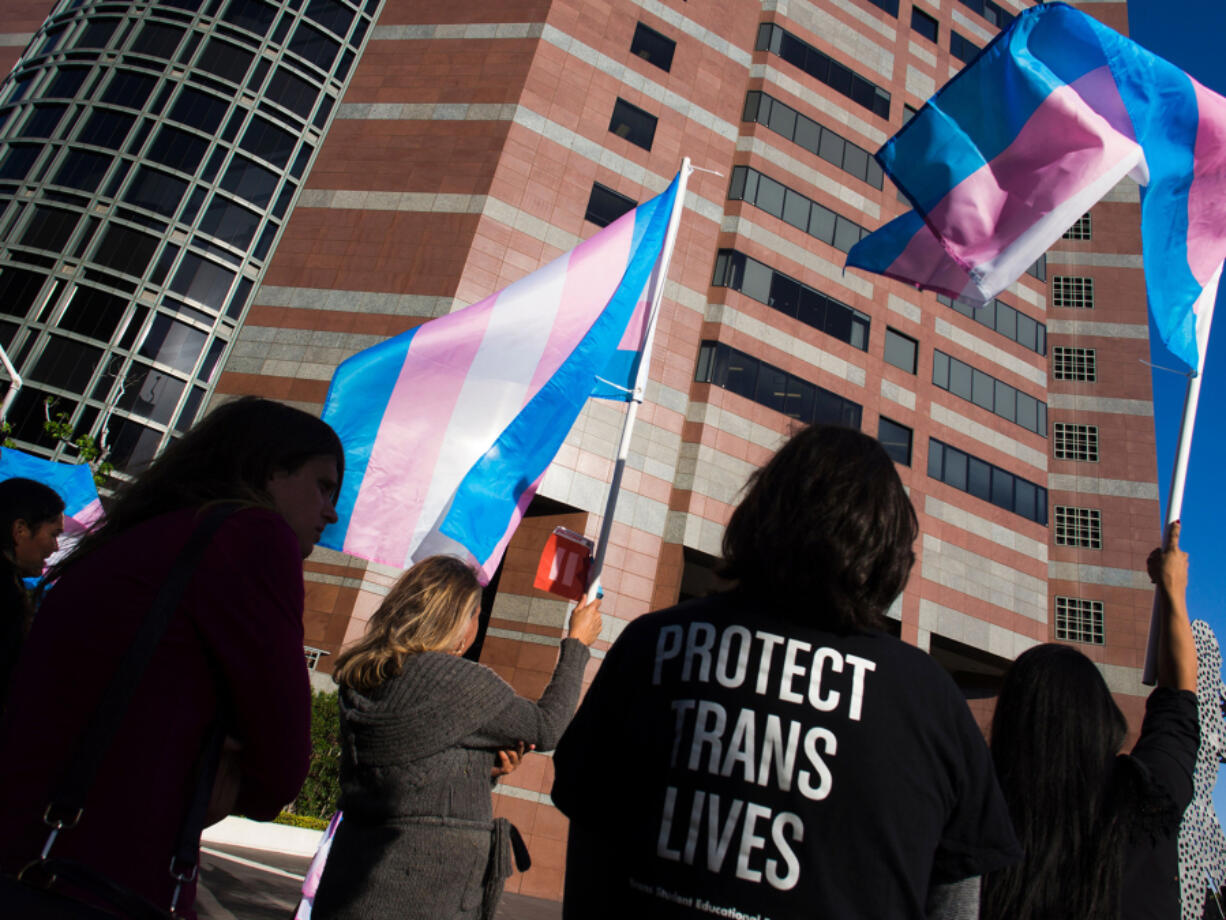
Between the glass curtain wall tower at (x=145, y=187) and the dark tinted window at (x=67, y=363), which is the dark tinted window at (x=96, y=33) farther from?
the dark tinted window at (x=67, y=363)

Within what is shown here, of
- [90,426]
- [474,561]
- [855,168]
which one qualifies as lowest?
[474,561]

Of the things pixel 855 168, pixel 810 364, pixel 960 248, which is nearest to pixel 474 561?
pixel 960 248

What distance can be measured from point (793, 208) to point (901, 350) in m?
5.44

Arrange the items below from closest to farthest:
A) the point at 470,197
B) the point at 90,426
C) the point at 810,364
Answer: the point at 470,197
the point at 810,364
the point at 90,426

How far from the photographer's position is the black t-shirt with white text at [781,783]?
153cm

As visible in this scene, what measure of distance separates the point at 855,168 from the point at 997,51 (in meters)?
21.2

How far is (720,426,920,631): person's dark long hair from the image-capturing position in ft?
5.74

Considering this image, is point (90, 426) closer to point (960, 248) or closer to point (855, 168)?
point (855, 168)

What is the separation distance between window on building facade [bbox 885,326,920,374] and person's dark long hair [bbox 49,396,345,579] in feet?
79.4

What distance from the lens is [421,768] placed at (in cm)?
275

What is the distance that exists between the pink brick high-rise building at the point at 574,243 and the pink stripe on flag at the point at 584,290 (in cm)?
1110

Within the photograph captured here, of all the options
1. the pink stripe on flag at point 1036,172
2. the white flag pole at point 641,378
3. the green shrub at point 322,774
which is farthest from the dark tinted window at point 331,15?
the pink stripe on flag at point 1036,172

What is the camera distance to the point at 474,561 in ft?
17.5

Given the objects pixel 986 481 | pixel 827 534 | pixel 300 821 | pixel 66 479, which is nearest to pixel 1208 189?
pixel 827 534
